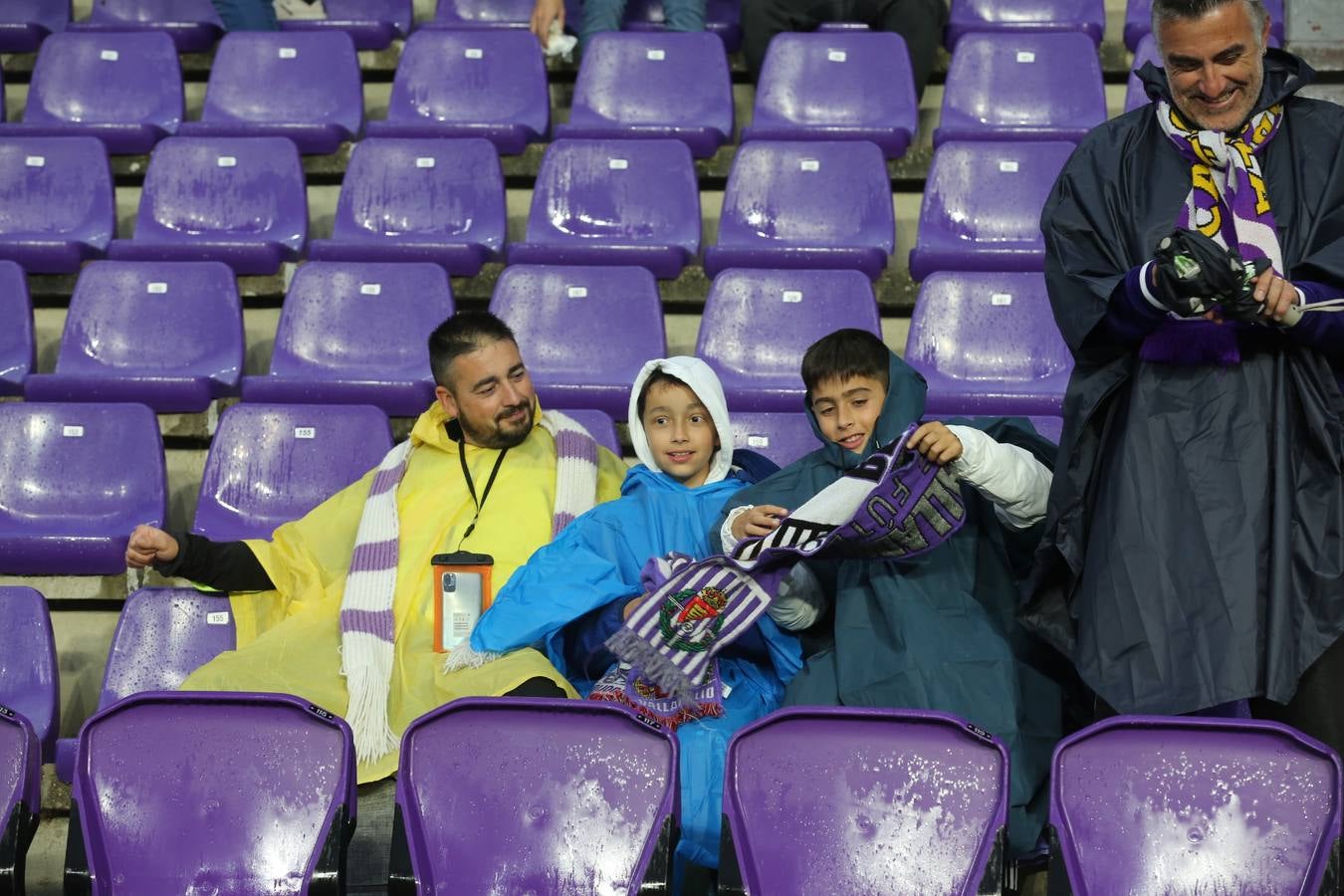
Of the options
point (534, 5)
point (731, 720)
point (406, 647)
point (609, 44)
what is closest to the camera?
point (731, 720)

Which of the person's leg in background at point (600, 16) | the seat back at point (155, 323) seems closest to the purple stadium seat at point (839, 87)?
the person's leg in background at point (600, 16)

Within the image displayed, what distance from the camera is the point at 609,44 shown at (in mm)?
4738

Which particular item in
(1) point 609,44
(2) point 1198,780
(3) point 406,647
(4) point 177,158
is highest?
(1) point 609,44

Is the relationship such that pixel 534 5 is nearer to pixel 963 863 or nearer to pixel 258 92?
pixel 258 92

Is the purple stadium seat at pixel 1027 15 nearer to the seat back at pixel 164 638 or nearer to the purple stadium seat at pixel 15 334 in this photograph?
the purple stadium seat at pixel 15 334

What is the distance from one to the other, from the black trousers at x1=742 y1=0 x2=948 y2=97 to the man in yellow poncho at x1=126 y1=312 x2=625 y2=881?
78.9 inches

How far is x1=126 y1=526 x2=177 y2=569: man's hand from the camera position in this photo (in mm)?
2873

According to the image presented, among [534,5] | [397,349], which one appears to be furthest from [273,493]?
[534,5]

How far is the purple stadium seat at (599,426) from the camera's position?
3309mm

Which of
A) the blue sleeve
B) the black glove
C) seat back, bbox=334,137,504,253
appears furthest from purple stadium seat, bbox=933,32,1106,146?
the black glove

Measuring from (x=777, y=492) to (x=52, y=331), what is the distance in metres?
2.35

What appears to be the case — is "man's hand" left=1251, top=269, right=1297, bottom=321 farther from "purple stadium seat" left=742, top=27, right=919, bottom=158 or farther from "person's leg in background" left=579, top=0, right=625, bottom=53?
"person's leg in background" left=579, top=0, right=625, bottom=53

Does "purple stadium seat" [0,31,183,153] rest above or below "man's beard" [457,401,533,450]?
above

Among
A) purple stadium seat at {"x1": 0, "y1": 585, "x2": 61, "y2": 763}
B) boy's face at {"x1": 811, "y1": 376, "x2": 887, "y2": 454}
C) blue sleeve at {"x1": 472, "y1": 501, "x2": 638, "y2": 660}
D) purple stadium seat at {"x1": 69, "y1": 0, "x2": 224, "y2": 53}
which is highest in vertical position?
purple stadium seat at {"x1": 69, "y1": 0, "x2": 224, "y2": 53}
